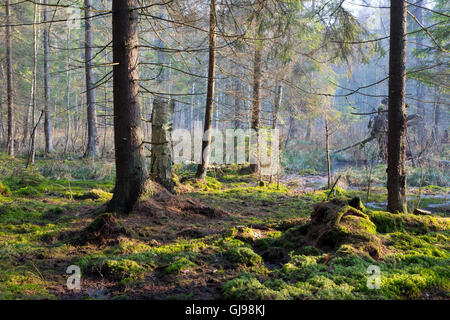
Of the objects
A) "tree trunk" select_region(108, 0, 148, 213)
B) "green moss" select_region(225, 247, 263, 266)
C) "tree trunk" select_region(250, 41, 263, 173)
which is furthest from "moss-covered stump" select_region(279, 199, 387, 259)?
"tree trunk" select_region(250, 41, 263, 173)

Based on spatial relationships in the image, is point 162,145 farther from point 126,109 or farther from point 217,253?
point 217,253

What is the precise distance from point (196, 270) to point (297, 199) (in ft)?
17.7

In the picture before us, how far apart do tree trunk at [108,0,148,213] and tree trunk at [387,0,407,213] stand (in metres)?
4.33

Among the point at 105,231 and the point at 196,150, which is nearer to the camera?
the point at 105,231

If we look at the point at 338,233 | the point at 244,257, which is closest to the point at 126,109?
the point at 244,257

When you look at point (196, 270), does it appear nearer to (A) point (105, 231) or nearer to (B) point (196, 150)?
(A) point (105, 231)

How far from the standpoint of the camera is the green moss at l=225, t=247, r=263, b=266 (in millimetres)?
3789

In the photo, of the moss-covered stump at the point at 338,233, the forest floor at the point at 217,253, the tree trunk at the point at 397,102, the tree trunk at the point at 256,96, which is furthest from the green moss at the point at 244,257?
the tree trunk at the point at 256,96

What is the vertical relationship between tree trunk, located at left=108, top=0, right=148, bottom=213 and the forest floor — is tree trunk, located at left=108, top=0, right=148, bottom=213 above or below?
above

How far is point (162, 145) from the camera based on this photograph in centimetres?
720

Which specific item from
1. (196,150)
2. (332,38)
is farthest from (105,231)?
(196,150)

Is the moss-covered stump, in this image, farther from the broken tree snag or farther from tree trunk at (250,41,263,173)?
tree trunk at (250,41,263,173)
